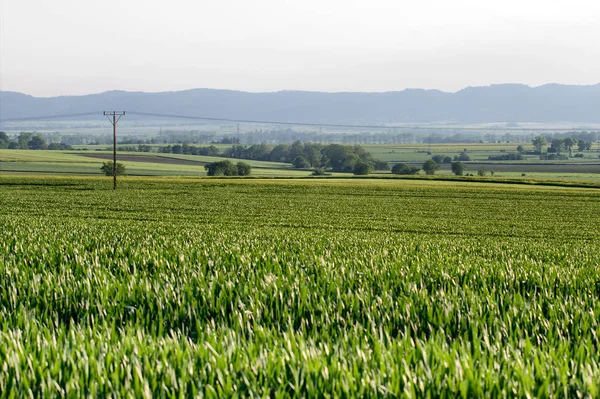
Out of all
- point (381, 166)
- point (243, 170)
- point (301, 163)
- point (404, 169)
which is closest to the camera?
point (243, 170)

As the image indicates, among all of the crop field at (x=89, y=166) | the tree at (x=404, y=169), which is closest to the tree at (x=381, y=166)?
the tree at (x=404, y=169)

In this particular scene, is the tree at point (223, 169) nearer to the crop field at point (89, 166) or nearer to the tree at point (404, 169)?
the crop field at point (89, 166)

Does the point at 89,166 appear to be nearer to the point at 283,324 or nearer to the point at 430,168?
the point at 430,168

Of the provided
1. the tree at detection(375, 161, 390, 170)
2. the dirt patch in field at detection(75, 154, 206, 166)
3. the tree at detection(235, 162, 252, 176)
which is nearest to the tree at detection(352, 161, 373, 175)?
the tree at detection(375, 161, 390, 170)

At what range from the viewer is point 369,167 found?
16338 cm

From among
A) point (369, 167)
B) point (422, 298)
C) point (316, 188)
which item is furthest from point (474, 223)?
point (369, 167)

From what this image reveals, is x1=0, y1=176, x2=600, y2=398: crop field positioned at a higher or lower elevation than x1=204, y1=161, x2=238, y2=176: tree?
higher

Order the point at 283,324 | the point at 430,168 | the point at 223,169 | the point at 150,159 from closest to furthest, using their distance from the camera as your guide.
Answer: the point at 283,324
the point at 223,169
the point at 430,168
the point at 150,159

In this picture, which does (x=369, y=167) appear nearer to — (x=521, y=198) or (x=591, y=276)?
(x=521, y=198)

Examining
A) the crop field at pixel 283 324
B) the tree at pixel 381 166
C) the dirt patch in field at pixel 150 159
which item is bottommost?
the tree at pixel 381 166

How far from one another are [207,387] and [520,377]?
2.16m

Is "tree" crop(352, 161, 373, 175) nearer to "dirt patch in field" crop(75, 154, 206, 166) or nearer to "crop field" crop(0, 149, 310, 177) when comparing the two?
"crop field" crop(0, 149, 310, 177)

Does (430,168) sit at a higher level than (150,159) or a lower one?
lower

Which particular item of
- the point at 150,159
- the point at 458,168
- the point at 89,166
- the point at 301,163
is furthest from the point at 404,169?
the point at 89,166
